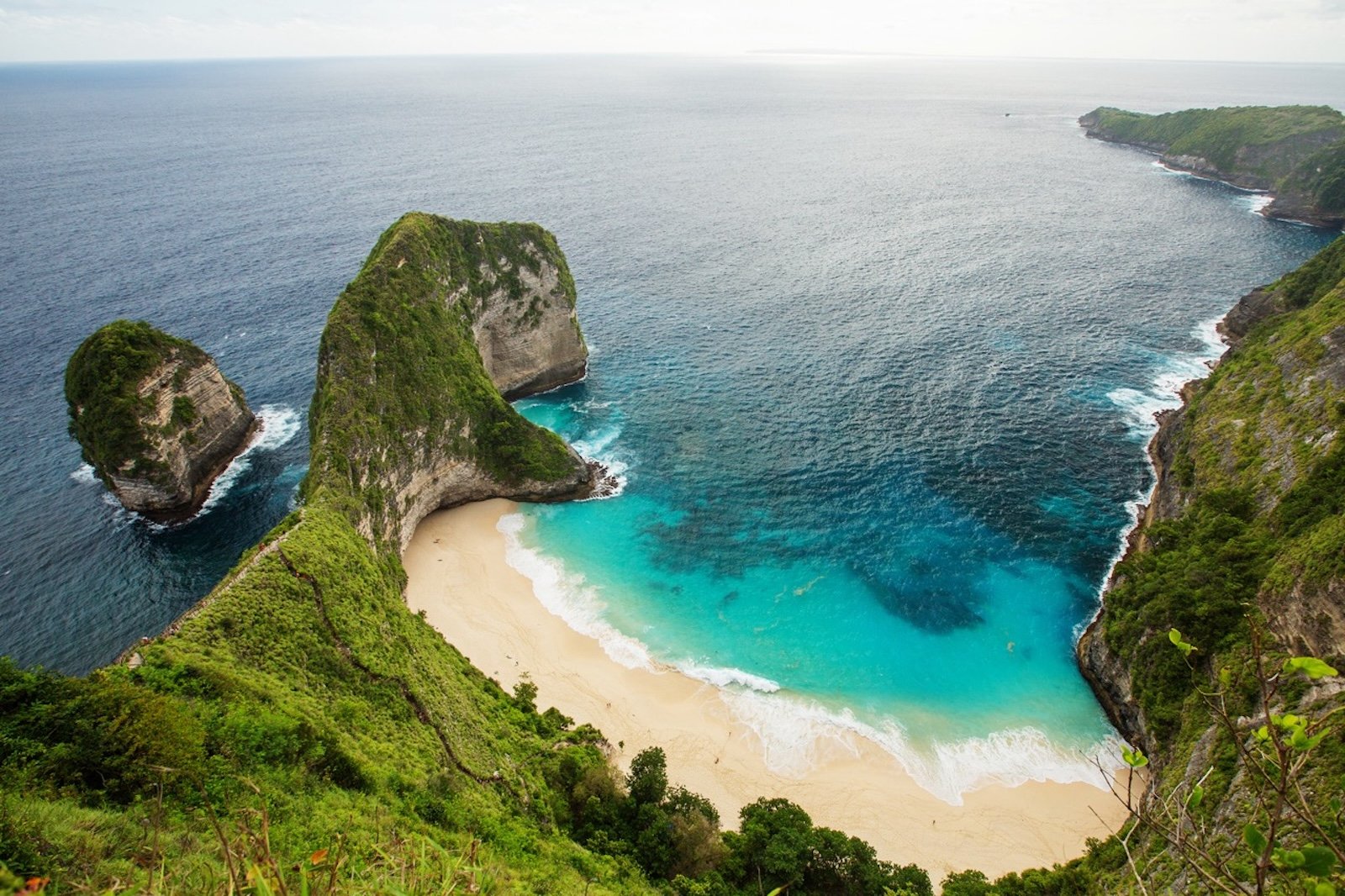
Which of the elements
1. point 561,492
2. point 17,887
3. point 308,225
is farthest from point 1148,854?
point 308,225

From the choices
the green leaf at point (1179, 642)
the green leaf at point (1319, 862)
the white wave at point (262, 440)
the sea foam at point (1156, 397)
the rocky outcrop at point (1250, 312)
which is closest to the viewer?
the green leaf at point (1319, 862)

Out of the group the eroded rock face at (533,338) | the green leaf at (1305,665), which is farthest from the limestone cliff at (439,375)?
the green leaf at (1305,665)

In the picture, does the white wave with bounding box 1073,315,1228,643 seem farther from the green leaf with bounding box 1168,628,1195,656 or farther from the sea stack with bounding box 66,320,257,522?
the sea stack with bounding box 66,320,257,522

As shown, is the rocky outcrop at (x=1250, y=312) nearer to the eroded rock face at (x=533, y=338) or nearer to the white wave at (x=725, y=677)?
the white wave at (x=725, y=677)

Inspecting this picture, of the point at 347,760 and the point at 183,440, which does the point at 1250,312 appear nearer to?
the point at 347,760

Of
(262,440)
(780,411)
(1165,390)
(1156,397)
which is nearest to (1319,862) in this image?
(780,411)

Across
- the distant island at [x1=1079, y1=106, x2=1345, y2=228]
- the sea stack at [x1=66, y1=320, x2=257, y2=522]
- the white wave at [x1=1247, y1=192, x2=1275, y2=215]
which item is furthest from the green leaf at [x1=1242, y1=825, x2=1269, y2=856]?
the white wave at [x1=1247, y1=192, x2=1275, y2=215]

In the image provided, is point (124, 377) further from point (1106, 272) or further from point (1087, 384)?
point (1106, 272)
